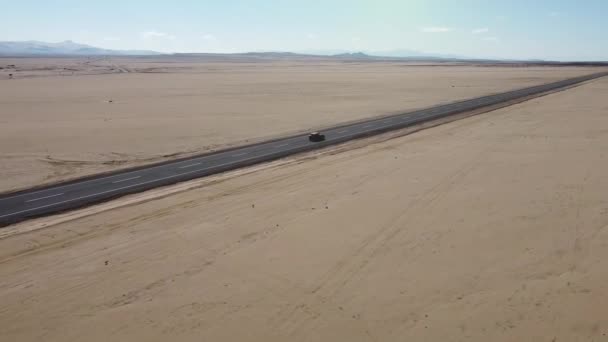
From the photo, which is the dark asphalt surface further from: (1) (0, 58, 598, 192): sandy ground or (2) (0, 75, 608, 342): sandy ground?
(2) (0, 75, 608, 342): sandy ground

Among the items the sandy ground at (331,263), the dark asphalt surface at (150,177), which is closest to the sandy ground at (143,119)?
the dark asphalt surface at (150,177)

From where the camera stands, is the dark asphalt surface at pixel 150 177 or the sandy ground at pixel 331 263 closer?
the sandy ground at pixel 331 263

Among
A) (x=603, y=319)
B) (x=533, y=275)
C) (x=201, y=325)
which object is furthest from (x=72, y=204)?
(x=603, y=319)

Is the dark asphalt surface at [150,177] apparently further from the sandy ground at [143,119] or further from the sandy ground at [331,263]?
the sandy ground at [331,263]

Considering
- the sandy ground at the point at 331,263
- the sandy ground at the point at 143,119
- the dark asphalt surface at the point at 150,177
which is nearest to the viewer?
the sandy ground at the point at 331,263

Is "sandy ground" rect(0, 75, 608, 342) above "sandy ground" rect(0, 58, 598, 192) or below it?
below

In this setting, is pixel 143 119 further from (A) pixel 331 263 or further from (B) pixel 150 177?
(A) pixel 331 263

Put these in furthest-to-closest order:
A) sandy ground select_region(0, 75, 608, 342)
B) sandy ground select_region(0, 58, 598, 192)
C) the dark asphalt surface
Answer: sandy ground select_region(0, 58, 598, 192) < the dark asphalt surface < sandy ground select_region(0, 75, 608, 342)

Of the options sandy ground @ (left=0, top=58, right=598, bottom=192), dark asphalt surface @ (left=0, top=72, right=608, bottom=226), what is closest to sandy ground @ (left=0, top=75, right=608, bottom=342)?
dark asphalt surface @ (left=0, top=72, right=608, bottom=226)
